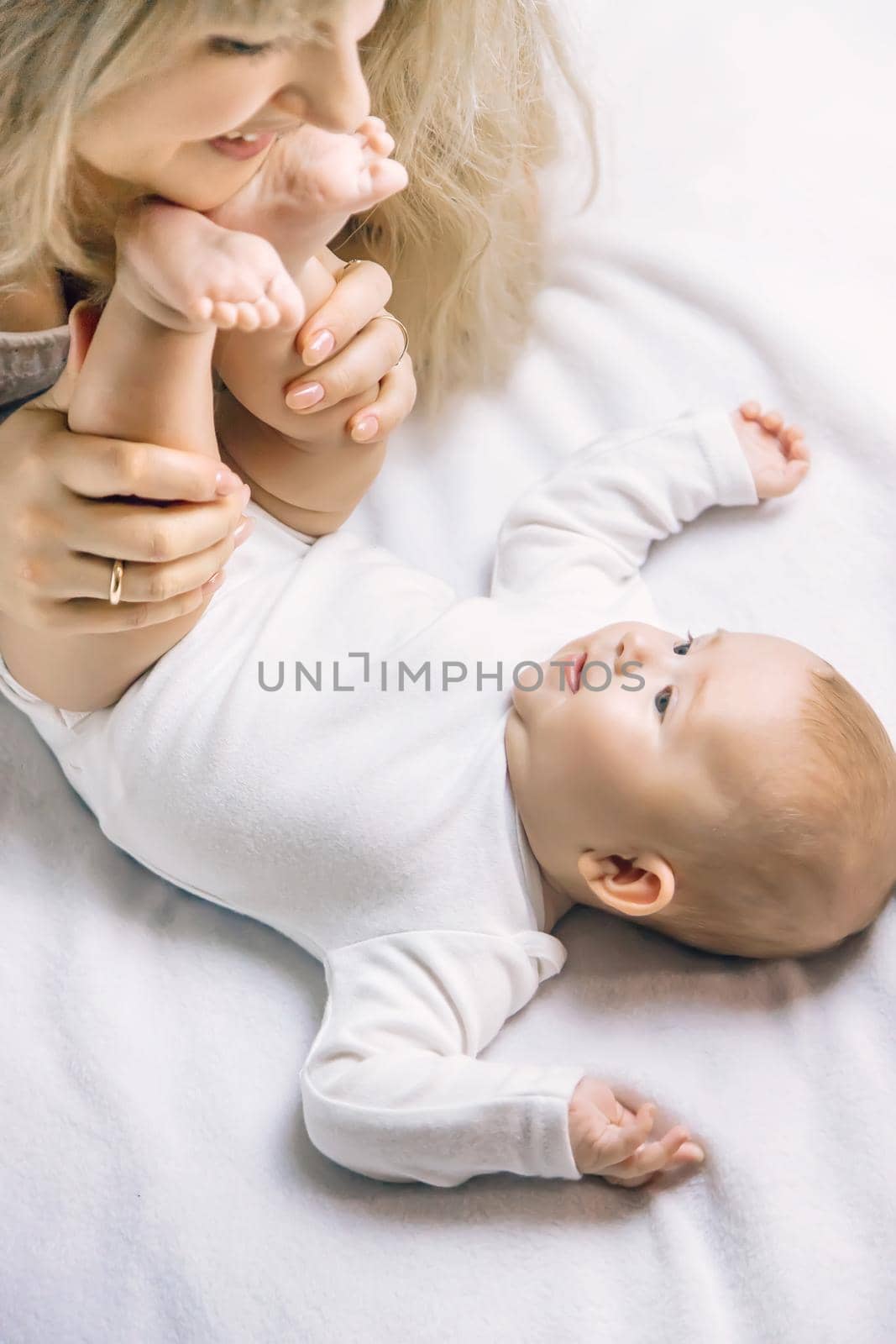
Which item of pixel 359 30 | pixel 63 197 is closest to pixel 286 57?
pixel 359 30

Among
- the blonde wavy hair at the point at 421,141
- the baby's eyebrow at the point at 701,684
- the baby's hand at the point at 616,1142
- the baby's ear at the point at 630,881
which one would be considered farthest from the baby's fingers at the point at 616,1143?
the blonde wavy hair at the point at 421,141

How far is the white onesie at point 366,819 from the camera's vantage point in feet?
2.82

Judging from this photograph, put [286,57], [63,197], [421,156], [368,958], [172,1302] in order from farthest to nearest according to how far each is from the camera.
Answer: [421,156] < [368,958] < [172,1302] < [63,197] < [286,57]

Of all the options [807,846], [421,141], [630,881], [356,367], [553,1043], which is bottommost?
[553,1043]

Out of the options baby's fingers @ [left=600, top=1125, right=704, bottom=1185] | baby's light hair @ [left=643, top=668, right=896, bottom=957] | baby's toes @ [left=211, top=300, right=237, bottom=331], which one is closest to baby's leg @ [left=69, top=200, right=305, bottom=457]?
baby's toes @ [left=211, top=300, right=237, bottom=331]

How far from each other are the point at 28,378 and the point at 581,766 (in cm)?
55

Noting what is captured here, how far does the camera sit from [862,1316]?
2.68 ft

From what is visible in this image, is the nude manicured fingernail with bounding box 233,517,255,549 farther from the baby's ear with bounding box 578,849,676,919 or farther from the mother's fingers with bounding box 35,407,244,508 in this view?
the baby's ear with bounding box 578,849,676,919

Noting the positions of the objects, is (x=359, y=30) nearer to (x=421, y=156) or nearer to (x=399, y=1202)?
(x=421, y=156)

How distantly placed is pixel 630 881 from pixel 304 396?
1.54 feet

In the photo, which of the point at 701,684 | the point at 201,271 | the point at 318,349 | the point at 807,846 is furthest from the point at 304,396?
the point at 807,846

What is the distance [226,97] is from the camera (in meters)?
0.57

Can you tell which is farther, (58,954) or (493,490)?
(493,490)

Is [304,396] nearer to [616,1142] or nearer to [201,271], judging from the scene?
[201,271]
